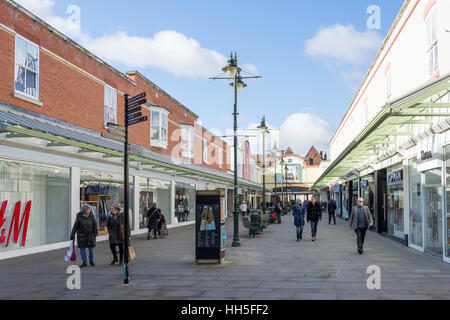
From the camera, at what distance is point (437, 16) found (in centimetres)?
1143

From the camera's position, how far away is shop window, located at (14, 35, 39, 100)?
13.9 m

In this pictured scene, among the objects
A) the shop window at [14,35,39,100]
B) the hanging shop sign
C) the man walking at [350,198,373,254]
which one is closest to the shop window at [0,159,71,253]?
the shop window at [14,35,39,100]

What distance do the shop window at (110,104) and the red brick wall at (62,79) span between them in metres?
0.29

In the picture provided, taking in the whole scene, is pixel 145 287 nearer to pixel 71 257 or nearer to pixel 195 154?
pixel 71 257

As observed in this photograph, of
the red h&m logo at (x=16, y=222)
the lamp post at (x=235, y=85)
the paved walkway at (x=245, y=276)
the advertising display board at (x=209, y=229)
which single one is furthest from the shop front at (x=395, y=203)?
the red h&m logo at (x=16, y=222)

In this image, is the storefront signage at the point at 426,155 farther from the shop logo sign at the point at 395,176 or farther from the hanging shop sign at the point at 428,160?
the shop logo sign at the point at 395,176

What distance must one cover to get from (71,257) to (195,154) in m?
24.9

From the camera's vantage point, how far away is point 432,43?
39.5 feet

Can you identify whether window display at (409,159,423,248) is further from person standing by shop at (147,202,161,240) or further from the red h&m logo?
the red h&m logo

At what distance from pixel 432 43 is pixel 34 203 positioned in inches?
478

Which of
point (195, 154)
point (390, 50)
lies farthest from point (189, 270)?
point (195, 154)

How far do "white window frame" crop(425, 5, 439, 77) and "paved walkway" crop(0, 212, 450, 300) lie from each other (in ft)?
16.4

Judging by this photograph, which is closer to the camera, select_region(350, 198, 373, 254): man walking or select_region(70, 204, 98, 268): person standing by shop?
select_region(70, 204, 98, 268): person standing by shop

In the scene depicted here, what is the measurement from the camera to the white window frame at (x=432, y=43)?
38.5ft
